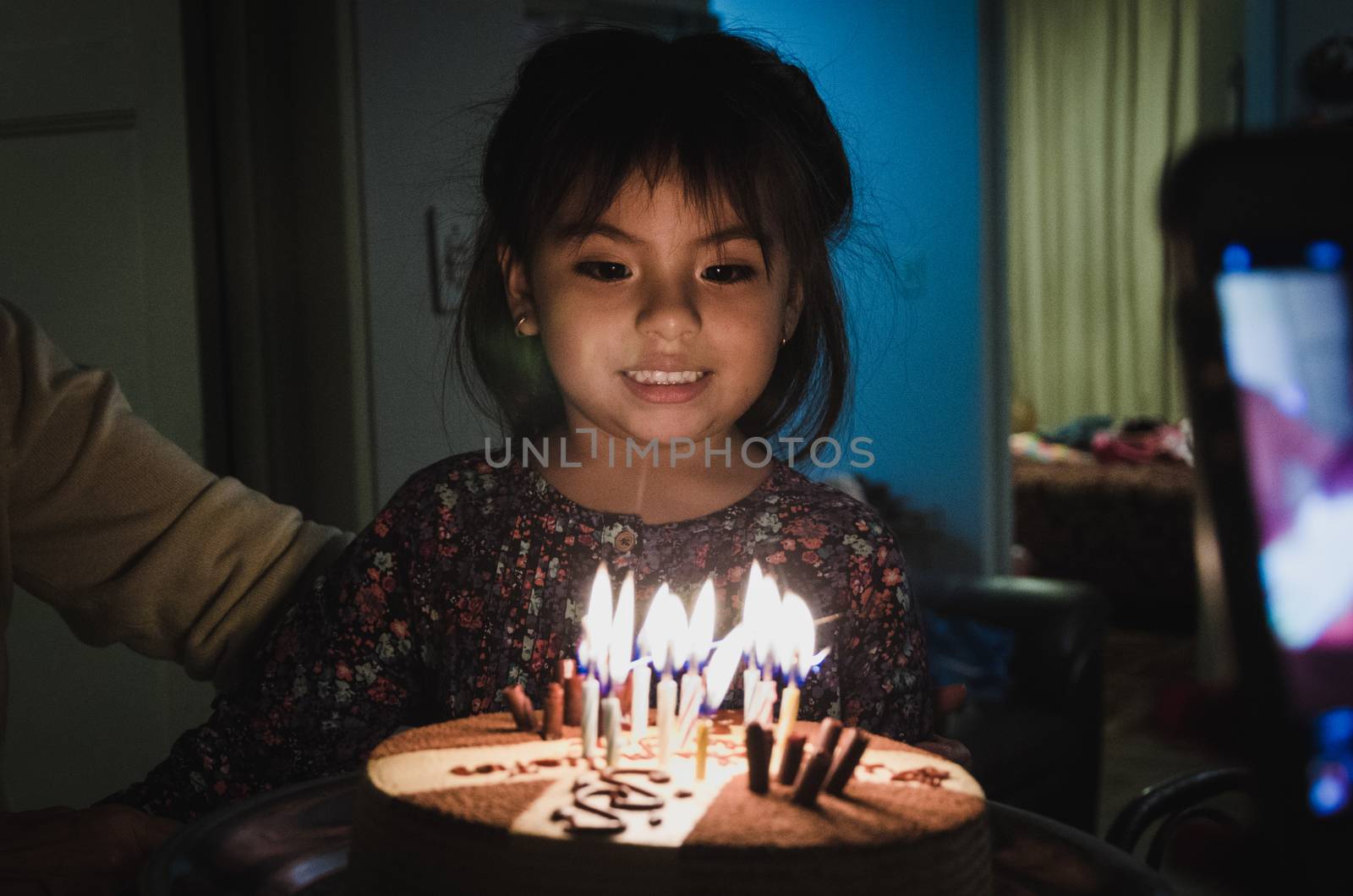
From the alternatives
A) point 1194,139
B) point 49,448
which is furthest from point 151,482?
point 1194,139

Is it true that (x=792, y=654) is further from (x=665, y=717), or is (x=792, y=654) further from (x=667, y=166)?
(x=667, y=166)

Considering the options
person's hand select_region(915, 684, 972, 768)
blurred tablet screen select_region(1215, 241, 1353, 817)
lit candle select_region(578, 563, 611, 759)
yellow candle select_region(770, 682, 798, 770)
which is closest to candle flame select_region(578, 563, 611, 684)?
lit candle select_region(578, 563, 611, 759)

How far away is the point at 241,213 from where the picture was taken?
7.29 feet

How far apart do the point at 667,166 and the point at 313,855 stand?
587 mm

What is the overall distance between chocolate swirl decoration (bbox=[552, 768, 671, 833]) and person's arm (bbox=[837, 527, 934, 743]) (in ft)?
1.16

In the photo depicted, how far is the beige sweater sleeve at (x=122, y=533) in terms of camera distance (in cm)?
106

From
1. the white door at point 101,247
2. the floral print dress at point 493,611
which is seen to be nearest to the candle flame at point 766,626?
the floral print dress at point 493,611

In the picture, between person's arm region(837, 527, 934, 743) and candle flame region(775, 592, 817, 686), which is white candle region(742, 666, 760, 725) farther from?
person's arm region(837, 527, 934, 743)

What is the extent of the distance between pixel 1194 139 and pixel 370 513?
87.1 inches

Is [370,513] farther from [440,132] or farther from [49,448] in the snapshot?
[49,448]

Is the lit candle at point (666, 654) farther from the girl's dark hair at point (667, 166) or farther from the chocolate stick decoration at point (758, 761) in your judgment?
the girl's dark hair at point (667, 166)

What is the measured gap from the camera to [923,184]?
3.55 metres

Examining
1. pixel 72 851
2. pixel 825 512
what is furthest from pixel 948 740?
pixel 72 851

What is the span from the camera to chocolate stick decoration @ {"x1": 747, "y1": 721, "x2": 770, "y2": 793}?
61 cm
